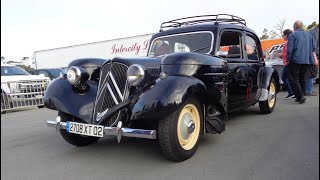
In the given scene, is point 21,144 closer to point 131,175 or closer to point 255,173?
point 131,175

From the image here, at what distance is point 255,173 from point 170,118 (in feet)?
3.33

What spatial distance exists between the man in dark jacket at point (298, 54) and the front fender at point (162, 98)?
447 cm

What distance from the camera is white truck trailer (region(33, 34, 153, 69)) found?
22.3 m

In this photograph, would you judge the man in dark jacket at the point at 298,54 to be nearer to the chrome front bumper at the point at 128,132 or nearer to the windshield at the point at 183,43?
the windshield at the point at 183,43

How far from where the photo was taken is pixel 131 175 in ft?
12.1

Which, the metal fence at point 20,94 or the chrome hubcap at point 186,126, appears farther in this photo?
the metal fence at point 20,94

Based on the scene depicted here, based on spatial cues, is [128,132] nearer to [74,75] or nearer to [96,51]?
[74,75]

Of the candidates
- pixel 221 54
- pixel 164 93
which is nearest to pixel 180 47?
pixel 221 54

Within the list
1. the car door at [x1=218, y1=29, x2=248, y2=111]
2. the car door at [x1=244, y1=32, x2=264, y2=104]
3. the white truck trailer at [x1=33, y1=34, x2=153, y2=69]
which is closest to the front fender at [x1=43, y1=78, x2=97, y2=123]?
the car door at [x1=218, y1=29, x2=248, y2=111]

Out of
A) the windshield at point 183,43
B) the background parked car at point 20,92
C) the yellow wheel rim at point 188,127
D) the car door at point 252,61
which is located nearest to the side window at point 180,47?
the windshield at point 183,43

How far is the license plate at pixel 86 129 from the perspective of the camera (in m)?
3.94

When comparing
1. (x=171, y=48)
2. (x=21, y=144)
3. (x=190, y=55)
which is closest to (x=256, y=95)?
(x=171, y=48)

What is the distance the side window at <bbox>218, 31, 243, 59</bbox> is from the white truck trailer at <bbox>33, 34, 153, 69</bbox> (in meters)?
13.1

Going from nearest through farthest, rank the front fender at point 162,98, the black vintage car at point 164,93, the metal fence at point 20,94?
1. the front fender at point 162,98
2. the black vintage car at point 164,93
3. the metal fence at point 20,94
